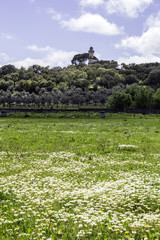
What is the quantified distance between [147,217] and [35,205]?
4.21 m

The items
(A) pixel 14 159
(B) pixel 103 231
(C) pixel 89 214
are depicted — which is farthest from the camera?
(A) pixel 14 159

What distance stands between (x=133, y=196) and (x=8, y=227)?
4.95 meters

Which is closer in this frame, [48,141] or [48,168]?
[48,168]

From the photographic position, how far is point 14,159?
17.7m

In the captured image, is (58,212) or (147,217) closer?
(147,217)

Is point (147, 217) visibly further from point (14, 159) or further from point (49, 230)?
point (14, 159)

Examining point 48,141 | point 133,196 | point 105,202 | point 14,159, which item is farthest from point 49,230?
point 48,141

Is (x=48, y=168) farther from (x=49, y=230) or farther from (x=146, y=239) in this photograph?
(x=146, y=239)

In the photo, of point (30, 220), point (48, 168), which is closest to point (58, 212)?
point (30, 220)

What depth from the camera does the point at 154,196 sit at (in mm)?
9562

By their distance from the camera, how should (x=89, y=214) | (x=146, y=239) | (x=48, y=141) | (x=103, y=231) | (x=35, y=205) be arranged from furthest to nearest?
(x=48, y=141) < (x=35, y=205) < (x=89, y=214) < (x=103, y=231) < (x=146, y=239)

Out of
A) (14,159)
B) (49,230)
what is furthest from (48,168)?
(49,230)

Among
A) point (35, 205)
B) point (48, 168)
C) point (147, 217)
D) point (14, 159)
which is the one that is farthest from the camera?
point (14, 159)

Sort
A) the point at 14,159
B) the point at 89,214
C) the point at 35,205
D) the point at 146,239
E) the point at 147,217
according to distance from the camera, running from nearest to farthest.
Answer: the point at 146,239 → the point at 147,217 → the point at 89,214 → the point at 35,205 → the point at 14,159
